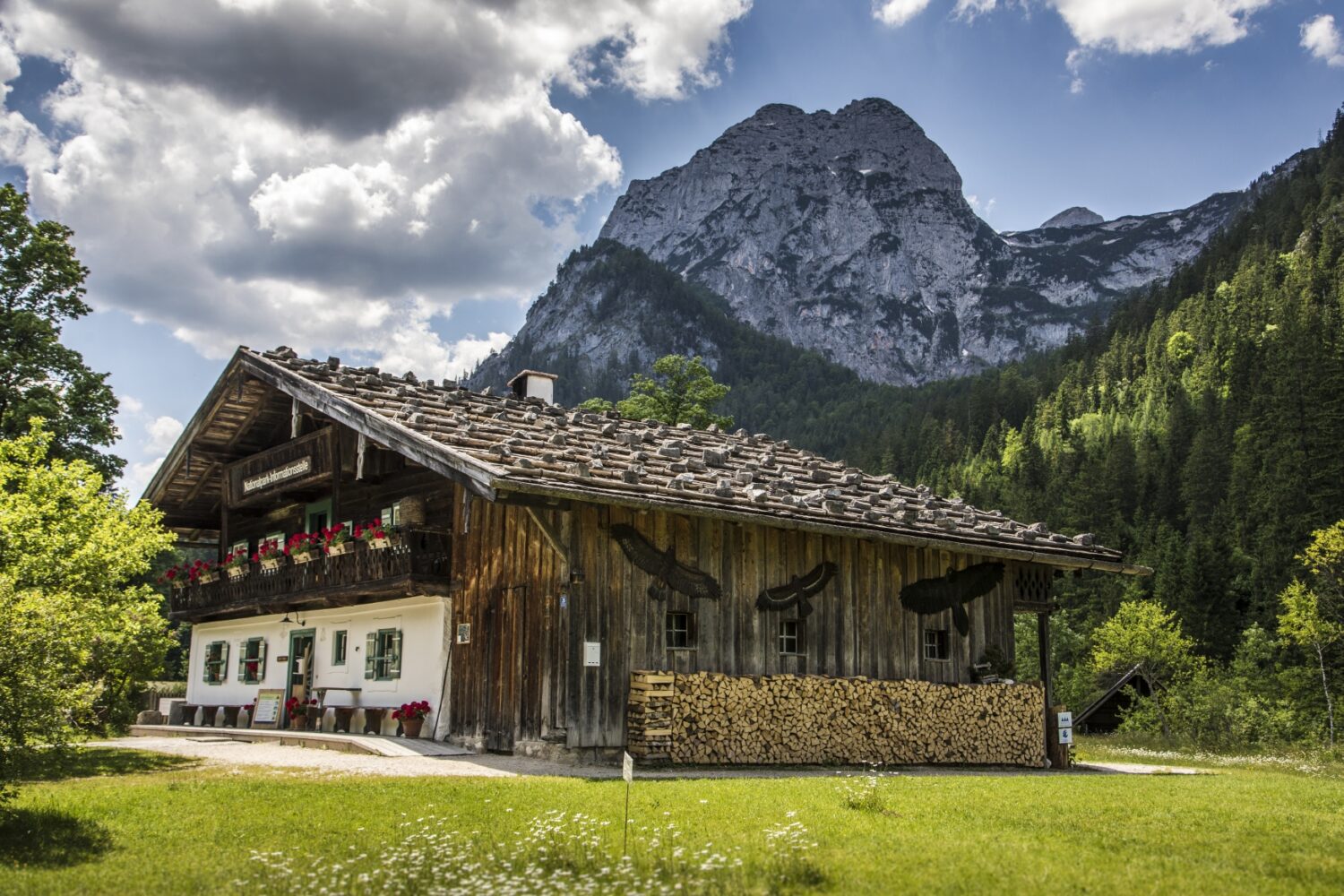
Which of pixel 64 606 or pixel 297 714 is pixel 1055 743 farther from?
pixel 64 606

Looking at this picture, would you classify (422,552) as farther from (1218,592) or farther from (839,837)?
(1218,592)

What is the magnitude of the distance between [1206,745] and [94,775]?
26947 millimetres

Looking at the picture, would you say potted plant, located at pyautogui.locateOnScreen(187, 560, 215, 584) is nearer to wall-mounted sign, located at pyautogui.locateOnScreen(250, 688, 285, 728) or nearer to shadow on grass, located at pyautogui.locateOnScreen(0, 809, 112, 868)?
wall-mounted sign, located at pyautogui.locateOnScreen(250, 688, 285, 728)

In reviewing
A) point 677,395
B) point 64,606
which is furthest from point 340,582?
point 677,395

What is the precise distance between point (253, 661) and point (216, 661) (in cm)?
262

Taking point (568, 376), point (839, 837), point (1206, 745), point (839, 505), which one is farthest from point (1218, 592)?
point (568, 376)

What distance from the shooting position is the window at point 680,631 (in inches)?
654

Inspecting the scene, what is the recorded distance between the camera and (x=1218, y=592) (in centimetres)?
7281

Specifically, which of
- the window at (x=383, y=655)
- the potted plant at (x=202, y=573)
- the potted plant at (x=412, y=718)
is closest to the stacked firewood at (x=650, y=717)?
the potted plant at (x=412, y=718)

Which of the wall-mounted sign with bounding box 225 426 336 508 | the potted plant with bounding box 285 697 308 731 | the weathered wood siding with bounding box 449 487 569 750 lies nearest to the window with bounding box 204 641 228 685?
the wall-mounted sign with bounding box 225 426 336 508

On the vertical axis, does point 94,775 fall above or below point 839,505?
below

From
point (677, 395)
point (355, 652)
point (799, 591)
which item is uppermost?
point (677, 395)

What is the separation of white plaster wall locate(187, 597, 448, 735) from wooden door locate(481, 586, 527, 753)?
5.06 feet

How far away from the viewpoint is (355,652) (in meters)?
21.1
